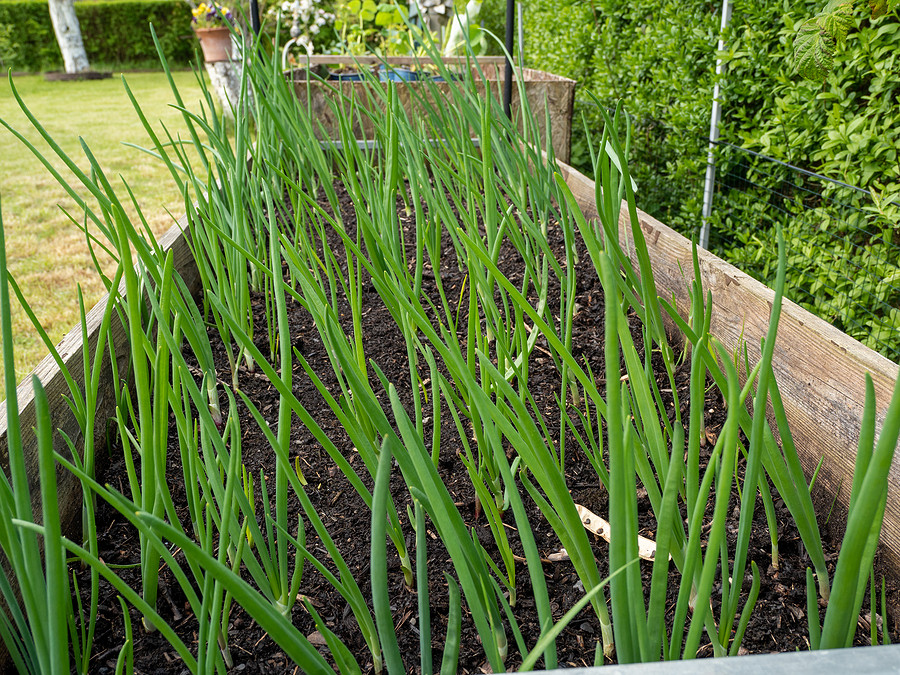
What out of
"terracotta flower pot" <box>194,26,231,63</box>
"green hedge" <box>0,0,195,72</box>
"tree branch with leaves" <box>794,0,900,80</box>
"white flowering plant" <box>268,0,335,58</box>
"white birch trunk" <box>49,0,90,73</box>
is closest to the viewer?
"tree branch with leaves" <box>794,0,900,80</box>

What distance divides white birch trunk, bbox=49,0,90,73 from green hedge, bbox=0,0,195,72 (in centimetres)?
129

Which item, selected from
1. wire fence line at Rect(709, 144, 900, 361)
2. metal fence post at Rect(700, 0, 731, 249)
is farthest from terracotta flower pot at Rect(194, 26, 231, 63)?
wire fence line at Rect(709, 144, 900, 361)

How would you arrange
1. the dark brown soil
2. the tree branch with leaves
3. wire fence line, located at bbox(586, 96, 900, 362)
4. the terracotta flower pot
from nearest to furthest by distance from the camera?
the dark brown soil
the tree branch with leaves
wire fence line, located at bbox(586, 96, 900, 362)
the terracotta flower pot

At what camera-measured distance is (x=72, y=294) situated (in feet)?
7.51

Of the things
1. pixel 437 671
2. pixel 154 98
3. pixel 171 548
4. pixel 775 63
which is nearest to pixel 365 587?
pixel 437 671

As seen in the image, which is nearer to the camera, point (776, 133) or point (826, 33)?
point (826, 33)

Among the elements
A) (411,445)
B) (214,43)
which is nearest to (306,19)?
(214,43)

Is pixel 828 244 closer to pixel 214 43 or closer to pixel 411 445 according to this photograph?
pixel 411 445

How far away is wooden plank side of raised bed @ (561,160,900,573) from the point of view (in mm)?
857

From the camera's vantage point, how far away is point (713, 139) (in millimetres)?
2328

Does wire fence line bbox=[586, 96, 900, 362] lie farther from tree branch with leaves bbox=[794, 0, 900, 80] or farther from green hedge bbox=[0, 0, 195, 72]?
green hedge bbox=[0, 0, 195, 72]

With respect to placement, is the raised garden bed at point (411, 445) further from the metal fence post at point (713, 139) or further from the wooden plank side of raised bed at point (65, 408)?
the metal fence post at point (713, 139)

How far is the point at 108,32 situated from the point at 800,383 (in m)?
14.3

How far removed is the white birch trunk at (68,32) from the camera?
1079 centimetres
